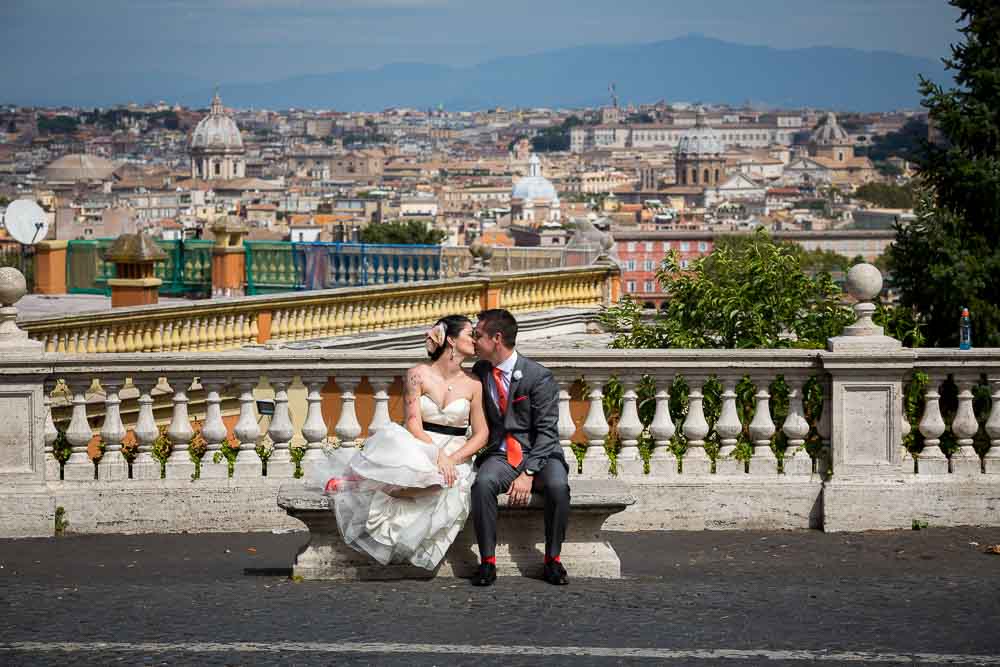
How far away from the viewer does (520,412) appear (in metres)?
6.94

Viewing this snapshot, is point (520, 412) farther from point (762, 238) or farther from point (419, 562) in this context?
point (762, 238)

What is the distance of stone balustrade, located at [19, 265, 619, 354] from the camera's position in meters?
13.0

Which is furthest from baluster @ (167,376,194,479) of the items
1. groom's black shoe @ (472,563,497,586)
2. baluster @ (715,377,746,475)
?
baluster @ (715,377,746,475)

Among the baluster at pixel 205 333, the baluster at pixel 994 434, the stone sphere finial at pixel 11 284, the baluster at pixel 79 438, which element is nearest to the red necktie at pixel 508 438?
the baluster at pixel 79 438

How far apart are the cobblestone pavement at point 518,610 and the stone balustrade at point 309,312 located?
344 centimetres

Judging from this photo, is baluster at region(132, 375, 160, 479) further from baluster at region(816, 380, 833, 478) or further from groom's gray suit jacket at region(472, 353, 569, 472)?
baluster at region(816, 380, 833, 478)

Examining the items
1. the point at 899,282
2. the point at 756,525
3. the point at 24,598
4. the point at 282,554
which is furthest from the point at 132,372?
the point at 899,282

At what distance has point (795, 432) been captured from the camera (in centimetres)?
791

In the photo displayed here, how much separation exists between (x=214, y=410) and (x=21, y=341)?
90 centimetres

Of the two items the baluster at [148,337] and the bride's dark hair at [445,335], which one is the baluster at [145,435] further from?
the baluster at [148,337]

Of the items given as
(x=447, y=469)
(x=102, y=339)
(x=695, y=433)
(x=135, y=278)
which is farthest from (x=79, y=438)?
(x=135, y=278)

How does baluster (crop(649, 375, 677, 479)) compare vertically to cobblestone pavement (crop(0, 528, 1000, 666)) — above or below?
above

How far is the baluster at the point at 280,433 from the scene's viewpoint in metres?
7.87

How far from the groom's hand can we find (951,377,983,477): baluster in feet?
7.52
